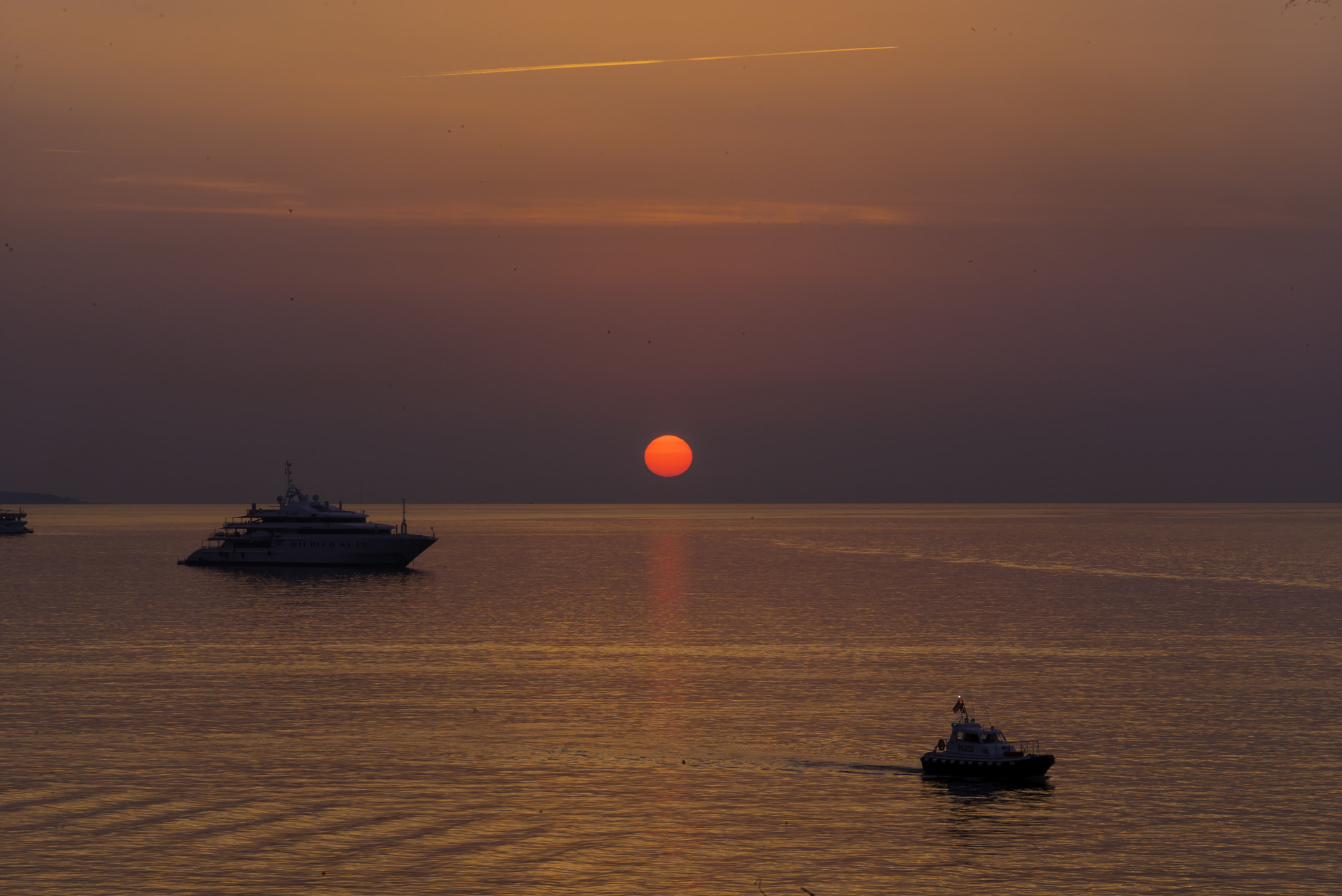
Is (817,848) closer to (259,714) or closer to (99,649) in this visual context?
(259,714)

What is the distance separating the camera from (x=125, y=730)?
61.7 metres

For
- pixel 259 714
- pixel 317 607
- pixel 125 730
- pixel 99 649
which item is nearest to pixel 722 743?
pixel 259 714

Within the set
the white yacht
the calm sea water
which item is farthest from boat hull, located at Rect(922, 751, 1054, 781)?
the white yacht

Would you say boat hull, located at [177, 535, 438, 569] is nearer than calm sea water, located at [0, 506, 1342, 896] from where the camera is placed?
No

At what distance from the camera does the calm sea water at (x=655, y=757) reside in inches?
1646

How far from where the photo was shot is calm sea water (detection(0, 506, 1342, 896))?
137 ft

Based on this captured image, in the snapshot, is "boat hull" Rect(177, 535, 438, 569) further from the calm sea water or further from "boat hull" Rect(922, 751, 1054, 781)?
"boat hull" Rect(922, 751, 1054, 781)

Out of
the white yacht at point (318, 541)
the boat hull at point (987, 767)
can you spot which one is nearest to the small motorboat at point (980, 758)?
the boat hull at point (987, 767)

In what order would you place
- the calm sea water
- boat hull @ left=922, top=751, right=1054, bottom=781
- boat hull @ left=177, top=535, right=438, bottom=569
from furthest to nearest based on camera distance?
boat hull @ left=177, top=535, right=438, bottom=569 < boat hull @ left=922, top=751, right=1054, bottom=781 < the calm sea water

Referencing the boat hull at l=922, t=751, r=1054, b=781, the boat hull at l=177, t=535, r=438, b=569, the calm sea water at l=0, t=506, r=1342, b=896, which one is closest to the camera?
the calm sea water at l=0, t=506, r=1342, b=896

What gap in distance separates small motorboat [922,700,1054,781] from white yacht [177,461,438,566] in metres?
132

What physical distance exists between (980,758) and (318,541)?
5514 inches

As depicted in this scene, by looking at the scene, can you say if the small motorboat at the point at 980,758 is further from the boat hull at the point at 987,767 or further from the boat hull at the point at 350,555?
the boat hull at the point at 350,555

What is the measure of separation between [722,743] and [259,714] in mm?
24122
